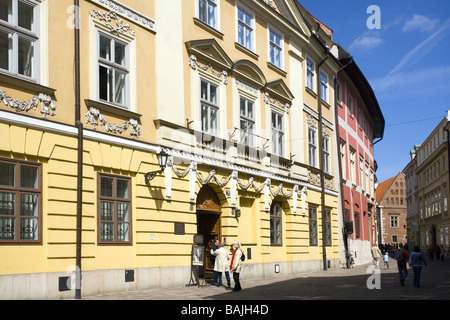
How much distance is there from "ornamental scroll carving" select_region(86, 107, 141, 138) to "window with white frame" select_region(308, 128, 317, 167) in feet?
47.6

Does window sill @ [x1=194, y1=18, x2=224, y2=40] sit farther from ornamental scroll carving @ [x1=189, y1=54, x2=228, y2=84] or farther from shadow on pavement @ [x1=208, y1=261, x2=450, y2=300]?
shadow on pavement @ [x1=208, y1=261, x2=450, y2=300]

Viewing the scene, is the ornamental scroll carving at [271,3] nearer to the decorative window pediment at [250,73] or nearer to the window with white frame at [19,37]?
the decorative window pediment at [250,73]

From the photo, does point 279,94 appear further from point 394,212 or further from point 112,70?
point 394,212

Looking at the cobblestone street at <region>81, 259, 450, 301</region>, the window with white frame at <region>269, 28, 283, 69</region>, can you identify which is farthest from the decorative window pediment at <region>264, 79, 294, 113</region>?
the cobblestone street at <region>81, 259, 450, 301</region>

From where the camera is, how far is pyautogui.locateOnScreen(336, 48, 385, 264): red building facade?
121 feet

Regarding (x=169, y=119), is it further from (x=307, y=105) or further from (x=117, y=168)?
(x=307, y=105)

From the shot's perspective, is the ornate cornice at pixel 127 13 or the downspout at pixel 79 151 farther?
the ornate cornice at pixel 127 13

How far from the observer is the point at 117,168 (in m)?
16.9

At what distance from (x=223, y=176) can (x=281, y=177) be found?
5.13 meters

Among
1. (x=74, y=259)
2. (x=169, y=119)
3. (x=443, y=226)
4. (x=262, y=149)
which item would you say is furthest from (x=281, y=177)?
(x=443, y=226)

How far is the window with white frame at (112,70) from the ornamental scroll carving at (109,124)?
21.8 inches

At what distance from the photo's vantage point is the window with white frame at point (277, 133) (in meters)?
26.5

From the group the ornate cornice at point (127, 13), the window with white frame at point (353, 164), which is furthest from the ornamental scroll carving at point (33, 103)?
the window with white frame at point (353, 164)

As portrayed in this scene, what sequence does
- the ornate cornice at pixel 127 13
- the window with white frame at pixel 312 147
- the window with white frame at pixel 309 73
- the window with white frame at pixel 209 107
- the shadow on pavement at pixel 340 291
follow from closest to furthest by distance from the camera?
the shadow on pavement at pixel 340 291 < the ornate cornice at pixel 127 13 < the window with white frame at pixel 209 107 < the window with white frame at pixel 312 147 < the window with white frame at pixel 309 73
